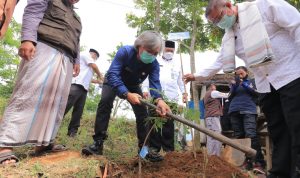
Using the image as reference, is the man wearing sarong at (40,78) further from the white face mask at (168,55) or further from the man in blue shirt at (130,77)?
the white face mask at (168,55)

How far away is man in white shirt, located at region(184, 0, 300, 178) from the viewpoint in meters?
2.52

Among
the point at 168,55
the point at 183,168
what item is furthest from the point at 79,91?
the point at 183,168

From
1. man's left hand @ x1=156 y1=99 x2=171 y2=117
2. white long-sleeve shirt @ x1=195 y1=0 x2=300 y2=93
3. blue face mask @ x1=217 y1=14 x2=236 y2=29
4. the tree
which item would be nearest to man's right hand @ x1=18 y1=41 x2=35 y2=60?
man's left hand @ x1=156 y1=99 x2=171 y2=117

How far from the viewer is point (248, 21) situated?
2783 millimetres

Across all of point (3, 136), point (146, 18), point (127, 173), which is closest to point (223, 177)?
point (127, 173)

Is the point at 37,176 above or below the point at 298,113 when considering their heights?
below

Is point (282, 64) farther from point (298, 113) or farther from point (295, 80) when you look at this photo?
point (298, 113)

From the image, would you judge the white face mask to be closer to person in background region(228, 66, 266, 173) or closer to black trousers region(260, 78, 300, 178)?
person in background region(228, 66, 266, 173)

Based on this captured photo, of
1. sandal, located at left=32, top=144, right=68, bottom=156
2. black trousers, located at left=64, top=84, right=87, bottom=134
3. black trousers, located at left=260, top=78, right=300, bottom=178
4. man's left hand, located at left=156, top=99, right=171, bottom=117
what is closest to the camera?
black trousers, located at left=260, top=78, right=300, bottom=178

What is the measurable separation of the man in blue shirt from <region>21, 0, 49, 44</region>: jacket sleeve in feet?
3.06

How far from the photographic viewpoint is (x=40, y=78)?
315cm

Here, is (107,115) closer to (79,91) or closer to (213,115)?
(79,91)

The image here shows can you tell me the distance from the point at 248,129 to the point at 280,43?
2.71 meters

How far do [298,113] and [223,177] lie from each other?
1.31 metres
